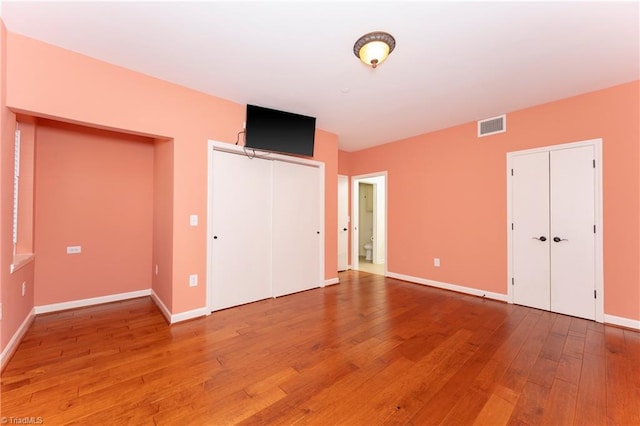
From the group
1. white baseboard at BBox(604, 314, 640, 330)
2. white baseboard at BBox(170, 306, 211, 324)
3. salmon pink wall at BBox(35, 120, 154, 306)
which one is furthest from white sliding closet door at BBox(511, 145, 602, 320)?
salmon pink wall at BBox(35, 120, 154, 306)

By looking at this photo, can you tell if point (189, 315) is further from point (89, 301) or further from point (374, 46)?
point (374, 46)

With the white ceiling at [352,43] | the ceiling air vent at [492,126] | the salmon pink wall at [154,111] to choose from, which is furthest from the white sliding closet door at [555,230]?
the salmon pink wall at [154,111]

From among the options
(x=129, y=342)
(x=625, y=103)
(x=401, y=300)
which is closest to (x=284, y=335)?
(x=129, y=342)

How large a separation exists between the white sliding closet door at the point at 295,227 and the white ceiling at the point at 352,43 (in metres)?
1.16

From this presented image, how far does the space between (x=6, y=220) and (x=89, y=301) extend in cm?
175

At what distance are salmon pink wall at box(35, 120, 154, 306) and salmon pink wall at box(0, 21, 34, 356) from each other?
2.80 feet

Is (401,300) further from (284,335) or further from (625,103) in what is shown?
(625,103)

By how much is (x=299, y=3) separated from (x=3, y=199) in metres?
2.83

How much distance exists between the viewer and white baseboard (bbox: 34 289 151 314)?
3.16 meters

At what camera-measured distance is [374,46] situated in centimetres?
213

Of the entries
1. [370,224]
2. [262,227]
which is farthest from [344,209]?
[262,227]

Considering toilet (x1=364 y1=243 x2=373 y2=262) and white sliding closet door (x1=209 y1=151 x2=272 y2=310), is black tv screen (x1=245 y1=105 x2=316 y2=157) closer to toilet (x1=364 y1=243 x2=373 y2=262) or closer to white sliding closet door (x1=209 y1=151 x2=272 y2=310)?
white sliding closet door (x1=209 y1=151 x2=272 y2=310)

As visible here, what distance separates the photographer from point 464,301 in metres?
3.73

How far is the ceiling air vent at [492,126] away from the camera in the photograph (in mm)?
3727
